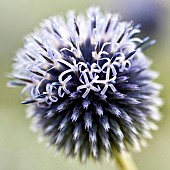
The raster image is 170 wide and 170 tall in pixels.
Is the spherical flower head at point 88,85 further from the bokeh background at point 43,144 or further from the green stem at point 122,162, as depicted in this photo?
the bokeh background at point 43,144

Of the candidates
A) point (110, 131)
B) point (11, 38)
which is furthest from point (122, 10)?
Result: point (110, 131)

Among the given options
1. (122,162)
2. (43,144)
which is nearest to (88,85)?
(122,162)

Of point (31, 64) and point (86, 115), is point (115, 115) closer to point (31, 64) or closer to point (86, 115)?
point (86, 115)

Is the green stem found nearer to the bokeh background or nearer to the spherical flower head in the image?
the spherical flower head

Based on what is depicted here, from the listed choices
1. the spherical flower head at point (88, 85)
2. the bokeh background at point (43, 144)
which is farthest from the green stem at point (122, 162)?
the bokeh background at point (43, 144)

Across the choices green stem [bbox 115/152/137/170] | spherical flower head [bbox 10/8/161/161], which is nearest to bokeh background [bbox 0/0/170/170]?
green stem [bbox 115/152/137/170]

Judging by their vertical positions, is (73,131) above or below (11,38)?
below

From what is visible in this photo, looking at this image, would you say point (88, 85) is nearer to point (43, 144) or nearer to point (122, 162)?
point (122, 162)
